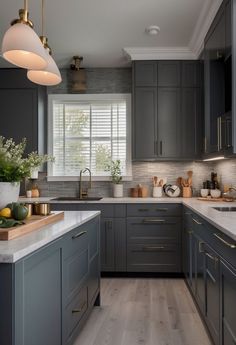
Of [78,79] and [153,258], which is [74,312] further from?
[78,79]

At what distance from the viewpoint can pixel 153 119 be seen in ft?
14.8

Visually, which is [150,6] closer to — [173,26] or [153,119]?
[173,26]

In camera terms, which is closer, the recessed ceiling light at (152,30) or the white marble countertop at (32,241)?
the white marble countertop at (32,241)

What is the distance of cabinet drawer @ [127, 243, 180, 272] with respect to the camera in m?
4.20

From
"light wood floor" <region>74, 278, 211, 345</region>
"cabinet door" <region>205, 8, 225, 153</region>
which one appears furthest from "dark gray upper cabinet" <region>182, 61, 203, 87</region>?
"light wood floor" <region>74, 278, 211, 345</region>

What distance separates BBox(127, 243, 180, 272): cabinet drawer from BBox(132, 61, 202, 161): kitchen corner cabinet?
1.13 meters

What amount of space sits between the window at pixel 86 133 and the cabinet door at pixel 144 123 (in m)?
0.43

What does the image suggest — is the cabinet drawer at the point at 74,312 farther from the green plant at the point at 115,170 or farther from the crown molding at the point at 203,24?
the crown molding at the point at 203,24

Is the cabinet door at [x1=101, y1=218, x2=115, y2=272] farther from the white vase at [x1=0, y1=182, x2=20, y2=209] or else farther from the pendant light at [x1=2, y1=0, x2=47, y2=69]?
the pendant light at [x1=2, y1=0, x2=47, y2=69]

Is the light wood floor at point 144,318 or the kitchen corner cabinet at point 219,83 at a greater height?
the kitchen corner cabinet at point 219,83

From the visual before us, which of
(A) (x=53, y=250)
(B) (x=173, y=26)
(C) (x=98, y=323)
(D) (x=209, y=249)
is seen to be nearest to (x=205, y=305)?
(D) (x=209, y=249)

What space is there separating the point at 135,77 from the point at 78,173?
155cm

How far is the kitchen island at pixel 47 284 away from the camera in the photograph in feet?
4.33

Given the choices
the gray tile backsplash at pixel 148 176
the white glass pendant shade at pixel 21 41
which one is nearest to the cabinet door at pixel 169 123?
the gray tile backsplash at pixel 148 176
